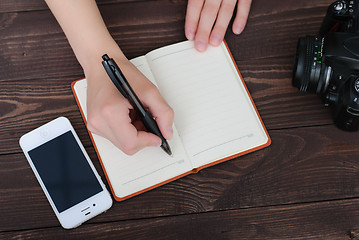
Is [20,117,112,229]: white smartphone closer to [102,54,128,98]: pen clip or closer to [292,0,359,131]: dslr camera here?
[102,54,128,98]: pen clip

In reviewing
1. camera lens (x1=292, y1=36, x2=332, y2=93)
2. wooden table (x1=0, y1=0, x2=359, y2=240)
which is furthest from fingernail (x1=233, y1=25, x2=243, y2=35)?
camera lens (x1=292, y1=36, x2=332, y2=93)

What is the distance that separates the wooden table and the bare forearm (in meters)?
0.07

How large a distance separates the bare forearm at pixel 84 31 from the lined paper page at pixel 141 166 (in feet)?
0.54

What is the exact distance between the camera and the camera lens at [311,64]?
583 millimetres

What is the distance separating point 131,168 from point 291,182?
0.97ft

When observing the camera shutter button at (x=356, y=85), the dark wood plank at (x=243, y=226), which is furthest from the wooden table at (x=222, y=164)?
the camera shutter button at (x=356, y=85)

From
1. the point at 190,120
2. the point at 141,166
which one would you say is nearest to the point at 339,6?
the point at 190,120

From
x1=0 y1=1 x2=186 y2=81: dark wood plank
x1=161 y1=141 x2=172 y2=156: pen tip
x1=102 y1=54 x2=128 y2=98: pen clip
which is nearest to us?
x1=102 y1=54 x2=128 y2=98: pen clip

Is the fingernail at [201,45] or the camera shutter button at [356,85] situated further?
the fingernail at [201,45]

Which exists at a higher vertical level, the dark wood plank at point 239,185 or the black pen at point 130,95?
the black pen at point 130,95

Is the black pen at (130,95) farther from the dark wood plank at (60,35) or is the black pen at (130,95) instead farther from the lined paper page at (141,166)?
the dark wood plank at (60,35)

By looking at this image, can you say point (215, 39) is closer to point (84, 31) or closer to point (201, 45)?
point (201, 45)

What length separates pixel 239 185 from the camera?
610 millimetres

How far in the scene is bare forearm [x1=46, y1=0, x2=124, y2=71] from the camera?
596 millimetres
